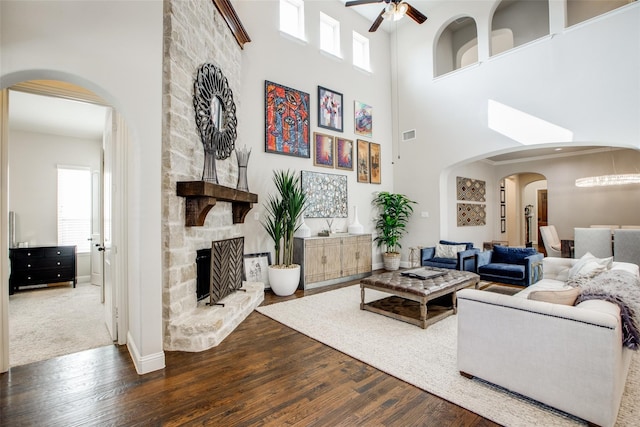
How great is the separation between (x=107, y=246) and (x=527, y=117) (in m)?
6.91

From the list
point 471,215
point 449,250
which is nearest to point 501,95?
point 449,250

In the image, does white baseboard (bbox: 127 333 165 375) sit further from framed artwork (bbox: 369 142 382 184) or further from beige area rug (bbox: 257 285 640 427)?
framed artwork (bbox: 369 142 382 184)

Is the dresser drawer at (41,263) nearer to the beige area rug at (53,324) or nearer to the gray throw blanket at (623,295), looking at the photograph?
the beige area rug at (53,324)

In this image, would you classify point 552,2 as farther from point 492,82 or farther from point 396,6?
point 396,6

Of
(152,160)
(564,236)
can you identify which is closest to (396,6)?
(152,160)

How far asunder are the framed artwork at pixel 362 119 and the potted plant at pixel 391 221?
1493 mm

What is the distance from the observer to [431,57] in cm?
682

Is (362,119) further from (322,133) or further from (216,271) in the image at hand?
(216,271)

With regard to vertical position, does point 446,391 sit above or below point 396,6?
below

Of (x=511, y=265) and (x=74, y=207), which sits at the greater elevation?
(x=74, y=207)

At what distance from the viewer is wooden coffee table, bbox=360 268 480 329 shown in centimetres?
327

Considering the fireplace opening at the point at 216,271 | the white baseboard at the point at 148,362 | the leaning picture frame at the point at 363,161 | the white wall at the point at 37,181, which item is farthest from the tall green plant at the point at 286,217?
the white wall at the point at 37,181

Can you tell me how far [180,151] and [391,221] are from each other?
4975mm

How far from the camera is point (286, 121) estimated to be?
5441 millimetres
